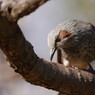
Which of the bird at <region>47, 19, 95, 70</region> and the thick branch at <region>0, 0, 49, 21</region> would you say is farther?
the bird at <region>47, 19, 95, 70</region>

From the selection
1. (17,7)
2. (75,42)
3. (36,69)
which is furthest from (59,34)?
(17,7)

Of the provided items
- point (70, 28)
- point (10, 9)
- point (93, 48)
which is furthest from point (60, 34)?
point (10, 9)

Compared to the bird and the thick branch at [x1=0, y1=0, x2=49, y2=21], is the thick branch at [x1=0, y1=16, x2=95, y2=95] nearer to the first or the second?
the thick branch at [x1=0, y1=0, x2=49, y2=21]

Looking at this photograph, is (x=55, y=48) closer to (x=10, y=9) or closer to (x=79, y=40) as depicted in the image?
(x=79, y=40)

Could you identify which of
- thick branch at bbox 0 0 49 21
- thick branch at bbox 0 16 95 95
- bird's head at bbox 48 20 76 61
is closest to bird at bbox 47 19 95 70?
bird's head at bbox 48 20 76 61

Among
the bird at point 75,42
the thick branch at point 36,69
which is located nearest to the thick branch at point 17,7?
the thick branch at point 36,69

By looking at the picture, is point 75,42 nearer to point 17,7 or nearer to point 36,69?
point 36,69

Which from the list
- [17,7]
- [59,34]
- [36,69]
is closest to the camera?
[17,7]
